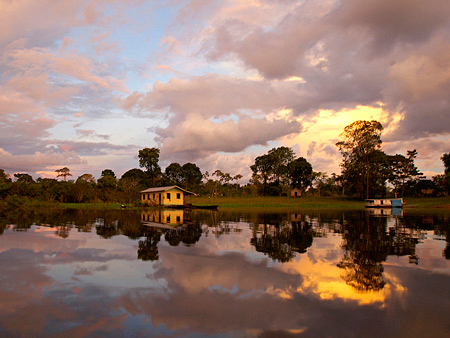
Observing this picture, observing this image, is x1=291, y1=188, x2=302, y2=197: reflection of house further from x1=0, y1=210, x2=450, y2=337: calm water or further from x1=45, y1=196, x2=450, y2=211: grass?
x1=0, y1=210, x2=450, y2=337: calm water

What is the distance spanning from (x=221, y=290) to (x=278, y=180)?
→ 91742mm

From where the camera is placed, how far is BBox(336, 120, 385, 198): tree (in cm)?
7625

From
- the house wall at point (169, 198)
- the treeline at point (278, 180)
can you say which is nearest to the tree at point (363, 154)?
the treeline at point (278, 180)

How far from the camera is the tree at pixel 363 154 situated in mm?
76250

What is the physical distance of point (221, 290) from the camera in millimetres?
8836

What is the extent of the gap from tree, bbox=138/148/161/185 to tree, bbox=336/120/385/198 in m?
54.5

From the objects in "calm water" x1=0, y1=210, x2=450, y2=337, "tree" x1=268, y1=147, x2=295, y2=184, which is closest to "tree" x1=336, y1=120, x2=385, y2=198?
"tree" x1=268, y1=147, x2=295, y2=184

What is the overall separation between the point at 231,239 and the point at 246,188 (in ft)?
277

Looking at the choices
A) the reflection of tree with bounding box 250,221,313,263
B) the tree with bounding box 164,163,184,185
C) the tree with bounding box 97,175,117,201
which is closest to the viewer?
the reflection of tree with bounding box 250,221,313,263

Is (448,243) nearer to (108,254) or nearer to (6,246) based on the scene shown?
(108,254)

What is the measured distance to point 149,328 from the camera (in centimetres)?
638

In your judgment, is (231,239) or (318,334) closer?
(318,334)

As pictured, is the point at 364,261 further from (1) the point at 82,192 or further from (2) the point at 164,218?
(1) the point at 82,192

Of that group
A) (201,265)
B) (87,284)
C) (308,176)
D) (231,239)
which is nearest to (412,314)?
(201,265)
